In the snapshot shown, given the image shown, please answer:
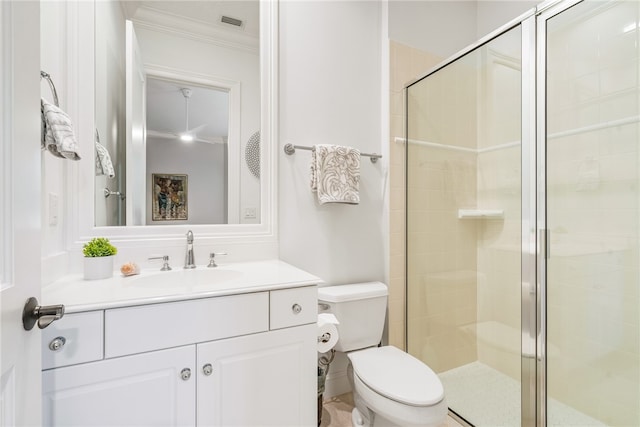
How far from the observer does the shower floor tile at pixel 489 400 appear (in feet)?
4.51

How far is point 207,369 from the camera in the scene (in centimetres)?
97

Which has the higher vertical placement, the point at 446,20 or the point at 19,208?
the point at 446,20

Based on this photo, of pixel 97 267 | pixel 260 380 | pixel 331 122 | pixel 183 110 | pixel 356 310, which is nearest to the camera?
pixel 260 380

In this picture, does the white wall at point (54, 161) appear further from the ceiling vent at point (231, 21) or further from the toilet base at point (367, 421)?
the toilet base at point (367, 421)

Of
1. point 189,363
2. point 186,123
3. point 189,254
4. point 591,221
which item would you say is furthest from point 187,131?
point 591,221

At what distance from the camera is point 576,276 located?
1.37m

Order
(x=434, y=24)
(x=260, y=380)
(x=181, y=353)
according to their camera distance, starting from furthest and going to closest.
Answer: (x=434, y=24) → (x=260, y=380) → (x=181, y=353)

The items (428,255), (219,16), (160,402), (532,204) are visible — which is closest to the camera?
(160,402)

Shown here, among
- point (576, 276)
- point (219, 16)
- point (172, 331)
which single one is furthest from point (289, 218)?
point (576, 276)

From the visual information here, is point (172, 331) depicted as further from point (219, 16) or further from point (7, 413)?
point (219, 16)

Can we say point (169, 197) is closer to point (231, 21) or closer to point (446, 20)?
point (231, 21)

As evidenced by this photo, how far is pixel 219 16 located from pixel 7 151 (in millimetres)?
1339

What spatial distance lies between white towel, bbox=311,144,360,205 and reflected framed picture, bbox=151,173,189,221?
2.10ft

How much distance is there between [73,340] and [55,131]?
1.91ft
